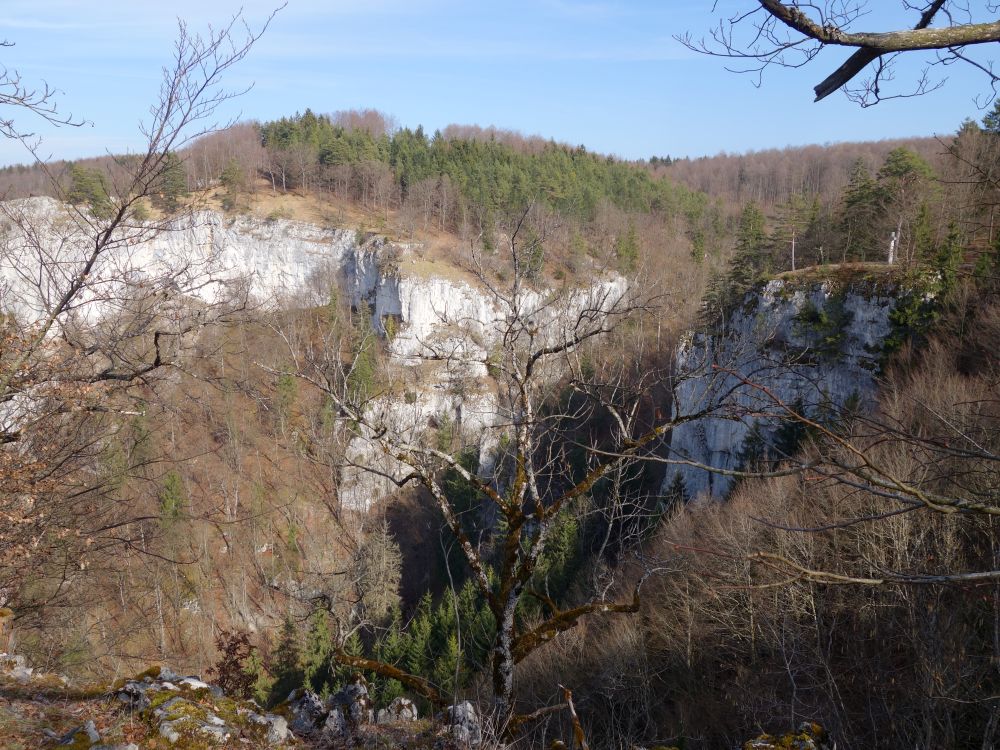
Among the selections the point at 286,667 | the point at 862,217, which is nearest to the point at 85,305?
the point at 286,667

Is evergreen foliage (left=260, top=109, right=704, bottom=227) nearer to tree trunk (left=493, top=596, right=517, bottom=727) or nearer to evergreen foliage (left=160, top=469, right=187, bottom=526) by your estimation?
evergreen foliage (left=160, top=469, right=187, bottom=526)

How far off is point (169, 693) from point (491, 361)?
3193mm

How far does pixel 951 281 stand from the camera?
53.0 ft

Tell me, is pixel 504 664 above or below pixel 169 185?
below

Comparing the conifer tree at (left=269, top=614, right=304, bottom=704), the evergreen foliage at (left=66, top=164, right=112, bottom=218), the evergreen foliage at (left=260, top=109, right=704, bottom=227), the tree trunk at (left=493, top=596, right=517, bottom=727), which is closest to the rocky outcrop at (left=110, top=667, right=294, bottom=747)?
the tree trunk at (left=493, top=596, right=517, bottom=727)

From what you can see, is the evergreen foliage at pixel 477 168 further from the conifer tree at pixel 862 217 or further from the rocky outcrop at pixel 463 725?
the rocky outcrop at pixel 463 725

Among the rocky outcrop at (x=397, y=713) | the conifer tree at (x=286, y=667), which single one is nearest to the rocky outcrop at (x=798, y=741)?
the rocky outcrop at (x=397, y=713)

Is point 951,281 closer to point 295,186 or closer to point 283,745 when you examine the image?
point 283,745

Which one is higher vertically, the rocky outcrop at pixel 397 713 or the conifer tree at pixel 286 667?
the rocky outcrop at pixel 397 713

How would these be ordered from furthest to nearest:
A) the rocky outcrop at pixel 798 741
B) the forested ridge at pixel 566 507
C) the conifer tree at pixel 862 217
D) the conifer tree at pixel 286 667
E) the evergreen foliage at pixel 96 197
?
the conifer tree at pixel 862 217, the conifer tree at pixel 286 667, the forested ridge at pixel 566 507, the evergreen foliage at pixel 96 197, the rocky outcrop at pixel 798 741

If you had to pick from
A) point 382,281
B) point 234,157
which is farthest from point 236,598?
point 234,157

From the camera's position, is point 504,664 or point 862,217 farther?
point 862,217

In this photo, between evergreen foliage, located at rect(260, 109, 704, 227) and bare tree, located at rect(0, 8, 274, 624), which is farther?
evergreen foliage, located at rect(260, 109, 704, 227)

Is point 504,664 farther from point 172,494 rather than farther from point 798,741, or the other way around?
point 172,494
